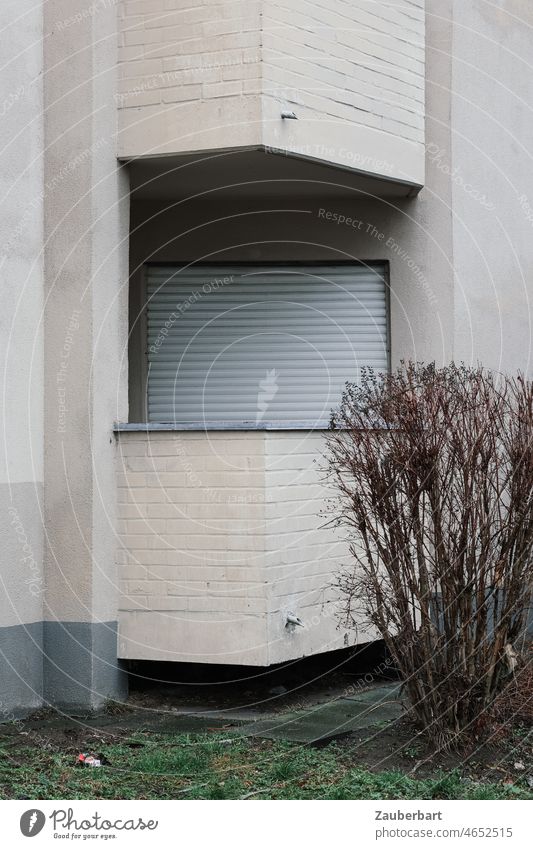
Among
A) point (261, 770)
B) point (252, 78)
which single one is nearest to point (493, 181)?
point (252, 78)

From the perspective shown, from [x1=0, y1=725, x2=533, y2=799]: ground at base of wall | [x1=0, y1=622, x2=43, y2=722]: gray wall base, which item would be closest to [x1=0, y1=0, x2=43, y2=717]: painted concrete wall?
[x1=0, y1=622, x2=43, y2=722]: gray wall base

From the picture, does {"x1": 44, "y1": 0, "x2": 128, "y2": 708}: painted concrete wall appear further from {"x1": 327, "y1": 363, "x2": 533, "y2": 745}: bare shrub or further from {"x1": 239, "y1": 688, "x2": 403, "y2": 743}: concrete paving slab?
{"x1": 327, "y1": 363, "x2": 533, "y2": 745}: bare shrub

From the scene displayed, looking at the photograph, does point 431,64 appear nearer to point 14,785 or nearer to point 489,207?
point 489,207

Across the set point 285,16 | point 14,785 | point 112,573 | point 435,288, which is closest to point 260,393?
point 435,288

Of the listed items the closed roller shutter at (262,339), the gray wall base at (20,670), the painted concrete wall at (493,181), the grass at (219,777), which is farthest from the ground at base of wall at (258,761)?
the painted concrete wall at (493,181)

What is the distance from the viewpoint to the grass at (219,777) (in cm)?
612

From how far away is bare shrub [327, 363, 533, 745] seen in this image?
648cm

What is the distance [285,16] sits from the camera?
326 inches

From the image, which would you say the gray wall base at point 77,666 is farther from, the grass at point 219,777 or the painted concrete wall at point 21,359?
the grass at point 219,777

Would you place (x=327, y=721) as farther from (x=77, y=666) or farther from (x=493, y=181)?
(x=493, y=181)

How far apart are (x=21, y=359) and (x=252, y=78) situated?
2.49 metres

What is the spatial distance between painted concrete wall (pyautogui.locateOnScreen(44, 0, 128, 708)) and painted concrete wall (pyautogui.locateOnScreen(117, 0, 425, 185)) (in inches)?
11.0

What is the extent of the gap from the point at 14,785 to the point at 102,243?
380 cm

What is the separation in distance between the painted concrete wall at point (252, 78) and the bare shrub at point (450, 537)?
2.53m
